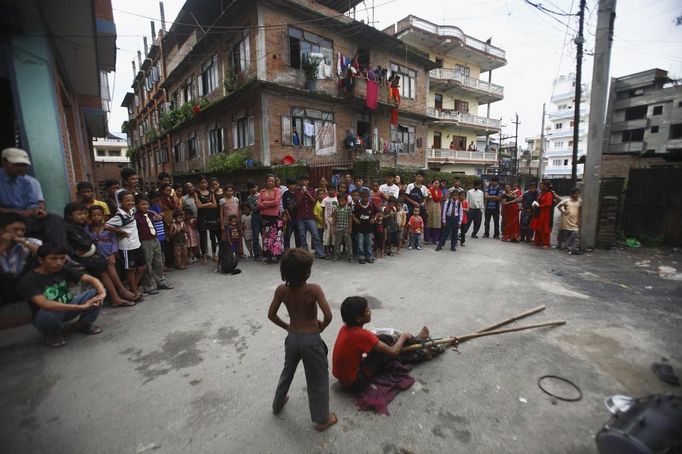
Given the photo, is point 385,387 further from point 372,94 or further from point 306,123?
point 372,94

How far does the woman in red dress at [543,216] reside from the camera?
27.3 feet

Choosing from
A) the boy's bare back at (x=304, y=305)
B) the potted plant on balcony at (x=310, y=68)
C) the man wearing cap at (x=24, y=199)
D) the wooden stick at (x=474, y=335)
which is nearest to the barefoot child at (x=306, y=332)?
the boy's bare back at (x=304, y=305)

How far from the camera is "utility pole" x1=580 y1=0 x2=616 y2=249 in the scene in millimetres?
7387

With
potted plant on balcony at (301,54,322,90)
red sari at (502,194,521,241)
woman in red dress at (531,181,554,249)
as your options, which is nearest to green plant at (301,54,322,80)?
potted plant on balcony at (301,54,322,90)

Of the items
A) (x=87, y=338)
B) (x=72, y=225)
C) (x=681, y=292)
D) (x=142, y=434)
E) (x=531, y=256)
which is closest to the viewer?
(x=142, y=434)

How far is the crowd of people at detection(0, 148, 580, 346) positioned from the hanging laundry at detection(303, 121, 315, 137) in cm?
782

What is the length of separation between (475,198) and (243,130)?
Answer: 38.0 feet

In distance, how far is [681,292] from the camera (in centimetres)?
503

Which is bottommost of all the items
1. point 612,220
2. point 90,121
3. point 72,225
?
point 612,220

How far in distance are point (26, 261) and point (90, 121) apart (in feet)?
47.3

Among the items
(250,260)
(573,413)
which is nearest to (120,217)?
(250,260)

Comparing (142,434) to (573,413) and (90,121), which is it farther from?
(90,121)

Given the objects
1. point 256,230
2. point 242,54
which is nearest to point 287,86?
point 242,54

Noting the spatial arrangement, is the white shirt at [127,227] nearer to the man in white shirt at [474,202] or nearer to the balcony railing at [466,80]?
the man in white shirt at [474,202]
